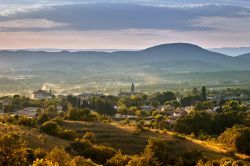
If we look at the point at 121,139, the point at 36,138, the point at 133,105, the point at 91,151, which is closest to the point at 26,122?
the point at 36,138

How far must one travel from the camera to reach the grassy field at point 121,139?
4250 cm

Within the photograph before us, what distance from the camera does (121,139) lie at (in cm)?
4931

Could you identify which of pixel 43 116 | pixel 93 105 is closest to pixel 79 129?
pixel 43 116

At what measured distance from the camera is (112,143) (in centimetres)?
4806

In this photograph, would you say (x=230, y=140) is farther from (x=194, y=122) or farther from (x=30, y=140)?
(x=30, y=140)

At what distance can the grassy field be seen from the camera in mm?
42500

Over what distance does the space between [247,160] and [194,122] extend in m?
23.1

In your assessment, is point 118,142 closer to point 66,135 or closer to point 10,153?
point 66,135

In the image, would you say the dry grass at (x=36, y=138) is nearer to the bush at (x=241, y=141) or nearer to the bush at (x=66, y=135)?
the bush at (x=66, y=135)

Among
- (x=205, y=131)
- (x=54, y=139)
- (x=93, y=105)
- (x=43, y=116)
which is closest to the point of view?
(x=54, y=139)

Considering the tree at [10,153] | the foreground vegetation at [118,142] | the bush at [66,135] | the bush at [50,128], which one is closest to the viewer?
the tree at [10,153]

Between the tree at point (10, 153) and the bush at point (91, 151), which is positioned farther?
the bush at point (91, 151)

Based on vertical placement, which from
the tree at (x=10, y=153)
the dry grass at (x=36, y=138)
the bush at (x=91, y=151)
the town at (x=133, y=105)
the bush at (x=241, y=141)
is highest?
the tree at (x=10, y=153)

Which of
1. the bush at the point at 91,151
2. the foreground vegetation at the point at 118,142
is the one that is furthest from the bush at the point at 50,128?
the bush at the point at 91,151
